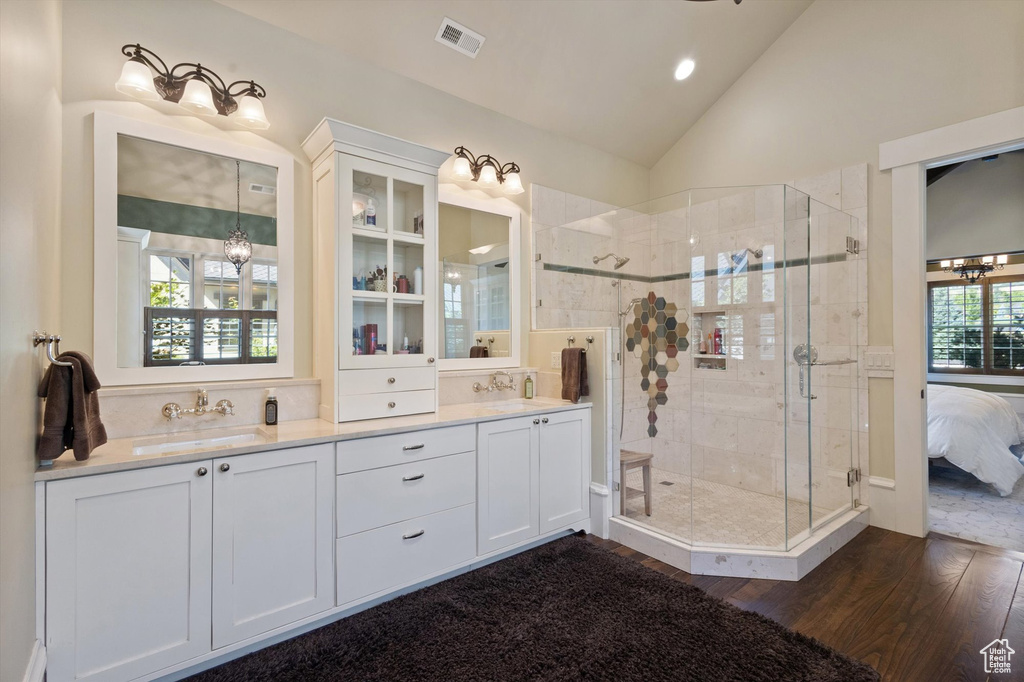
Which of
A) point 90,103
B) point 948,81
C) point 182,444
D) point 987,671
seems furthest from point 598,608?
point 948,81

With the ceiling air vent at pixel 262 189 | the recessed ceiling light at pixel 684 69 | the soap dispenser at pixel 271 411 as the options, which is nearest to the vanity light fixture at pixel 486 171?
the ceiling air vent at pixel 262 189

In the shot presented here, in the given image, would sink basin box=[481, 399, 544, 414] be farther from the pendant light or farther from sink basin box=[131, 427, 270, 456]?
the pendant light

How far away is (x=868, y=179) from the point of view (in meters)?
3.05

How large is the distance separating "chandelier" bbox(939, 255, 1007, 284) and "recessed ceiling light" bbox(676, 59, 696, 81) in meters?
4.12

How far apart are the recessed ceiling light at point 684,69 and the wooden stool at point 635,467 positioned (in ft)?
9.04

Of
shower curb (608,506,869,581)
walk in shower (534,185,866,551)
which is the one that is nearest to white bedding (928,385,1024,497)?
walk in shower (534,185,866,551)

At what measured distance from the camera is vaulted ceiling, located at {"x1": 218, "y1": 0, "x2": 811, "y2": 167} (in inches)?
97.9

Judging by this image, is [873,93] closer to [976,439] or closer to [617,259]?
[617,259]

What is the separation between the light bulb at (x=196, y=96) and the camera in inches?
80.4

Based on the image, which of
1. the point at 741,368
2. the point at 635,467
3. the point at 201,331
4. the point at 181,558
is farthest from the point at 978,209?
the point at 181,558

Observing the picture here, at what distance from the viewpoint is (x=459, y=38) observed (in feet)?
8.85

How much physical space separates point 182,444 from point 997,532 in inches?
175

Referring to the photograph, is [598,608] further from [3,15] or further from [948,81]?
[948,81]

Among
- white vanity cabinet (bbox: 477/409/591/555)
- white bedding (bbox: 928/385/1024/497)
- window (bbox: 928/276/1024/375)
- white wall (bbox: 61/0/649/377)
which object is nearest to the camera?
white wall (bbox: 61/0/649/377)
